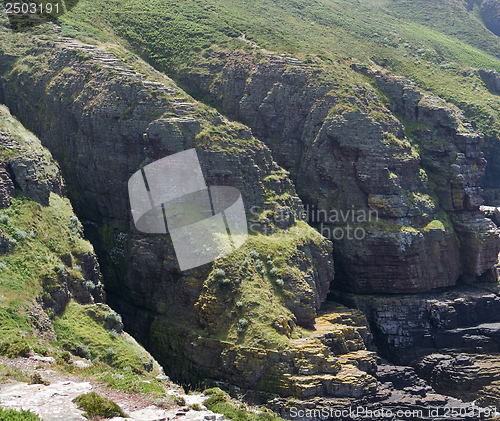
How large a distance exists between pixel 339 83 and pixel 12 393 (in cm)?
5229

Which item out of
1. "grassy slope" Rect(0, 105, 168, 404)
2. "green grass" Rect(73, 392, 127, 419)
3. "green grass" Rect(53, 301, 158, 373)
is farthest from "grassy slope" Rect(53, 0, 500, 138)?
"green grass" Rect(73, 392, 127, 419)

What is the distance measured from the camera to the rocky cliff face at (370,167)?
65125mm

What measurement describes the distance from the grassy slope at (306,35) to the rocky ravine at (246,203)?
44.1 ft

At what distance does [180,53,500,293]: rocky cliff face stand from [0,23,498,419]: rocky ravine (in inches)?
8.0

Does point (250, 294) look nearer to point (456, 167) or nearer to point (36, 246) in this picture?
point (36, 246)

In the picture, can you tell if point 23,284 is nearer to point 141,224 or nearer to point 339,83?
point 141,224

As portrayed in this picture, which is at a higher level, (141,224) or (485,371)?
(141,224)

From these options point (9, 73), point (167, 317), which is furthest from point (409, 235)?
point (9, 73)

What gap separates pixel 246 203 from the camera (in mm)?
57406

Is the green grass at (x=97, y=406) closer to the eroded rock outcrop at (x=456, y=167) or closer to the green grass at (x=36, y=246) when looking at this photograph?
the green grass at (x=36, y=246)

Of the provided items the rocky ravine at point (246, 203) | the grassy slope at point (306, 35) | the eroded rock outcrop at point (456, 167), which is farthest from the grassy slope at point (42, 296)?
the eroded rock outcrop at point (456, 167)

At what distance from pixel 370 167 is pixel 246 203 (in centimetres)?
1528

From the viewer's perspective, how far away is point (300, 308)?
53.0 metres

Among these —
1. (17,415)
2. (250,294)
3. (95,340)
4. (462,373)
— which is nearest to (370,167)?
(462,373)
